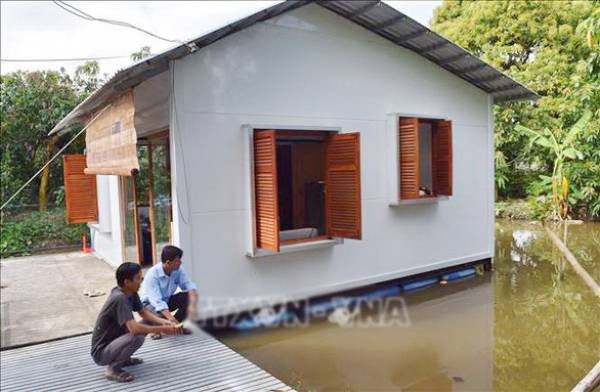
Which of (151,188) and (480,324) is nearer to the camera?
(480,324)

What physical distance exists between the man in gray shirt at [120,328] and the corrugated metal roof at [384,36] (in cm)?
185

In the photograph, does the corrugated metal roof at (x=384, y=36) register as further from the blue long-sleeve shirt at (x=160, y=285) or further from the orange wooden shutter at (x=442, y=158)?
the blue long-sleeve shirt at (x=160, y=285)

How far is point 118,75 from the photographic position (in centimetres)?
424

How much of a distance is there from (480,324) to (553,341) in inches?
31.6

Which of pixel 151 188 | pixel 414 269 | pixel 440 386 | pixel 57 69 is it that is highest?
pixel 57 69

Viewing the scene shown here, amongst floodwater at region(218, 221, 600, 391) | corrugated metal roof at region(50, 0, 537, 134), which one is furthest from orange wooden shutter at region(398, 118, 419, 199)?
floodwater at region(218, 221, 600, 391)

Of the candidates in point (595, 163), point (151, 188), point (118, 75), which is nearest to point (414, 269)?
point (151, 188)

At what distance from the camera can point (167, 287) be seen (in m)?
4.26

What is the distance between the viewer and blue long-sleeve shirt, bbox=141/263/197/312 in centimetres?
407

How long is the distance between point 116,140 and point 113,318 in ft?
7.41

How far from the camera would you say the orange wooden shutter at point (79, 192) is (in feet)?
27.1

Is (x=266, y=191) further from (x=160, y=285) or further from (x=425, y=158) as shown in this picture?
(x=425, y=158)

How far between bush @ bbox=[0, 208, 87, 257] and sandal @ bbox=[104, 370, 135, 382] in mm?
7585

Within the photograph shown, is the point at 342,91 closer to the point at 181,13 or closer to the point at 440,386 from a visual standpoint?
the point at 440,386
